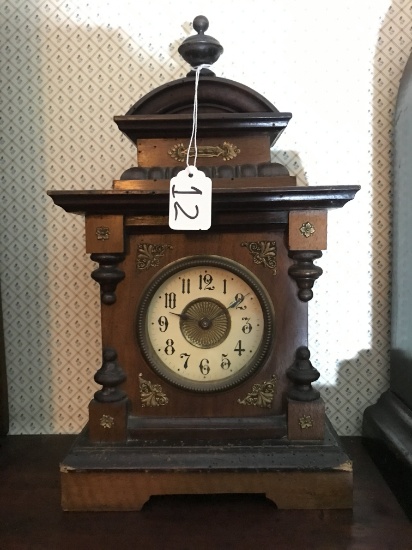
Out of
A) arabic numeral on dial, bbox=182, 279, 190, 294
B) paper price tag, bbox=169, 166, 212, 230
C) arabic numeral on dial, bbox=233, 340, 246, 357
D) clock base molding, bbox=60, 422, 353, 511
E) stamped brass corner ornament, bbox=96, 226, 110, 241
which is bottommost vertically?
clock base molding, bbox=60, 422, 353, 511

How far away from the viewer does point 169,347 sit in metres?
0.85

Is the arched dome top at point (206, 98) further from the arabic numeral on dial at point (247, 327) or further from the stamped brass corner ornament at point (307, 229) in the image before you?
the arabic numeral on dial at point (247, 327)

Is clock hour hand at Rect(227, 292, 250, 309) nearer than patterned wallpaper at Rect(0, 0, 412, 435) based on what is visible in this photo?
Yes

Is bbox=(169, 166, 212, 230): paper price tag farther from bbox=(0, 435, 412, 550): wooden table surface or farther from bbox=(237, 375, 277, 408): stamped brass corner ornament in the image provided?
bbox=(0, 435, 412, 550): wooden table surface

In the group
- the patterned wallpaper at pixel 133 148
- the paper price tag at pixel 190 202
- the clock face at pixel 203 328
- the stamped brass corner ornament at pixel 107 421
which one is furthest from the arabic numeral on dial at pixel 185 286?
the patterned wallpaper at pixel 133 148

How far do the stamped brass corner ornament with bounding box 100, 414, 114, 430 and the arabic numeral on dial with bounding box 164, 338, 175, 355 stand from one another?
130mm

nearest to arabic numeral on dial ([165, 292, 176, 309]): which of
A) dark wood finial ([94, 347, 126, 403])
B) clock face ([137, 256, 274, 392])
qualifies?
clock face ([137, 256, 274, 392])

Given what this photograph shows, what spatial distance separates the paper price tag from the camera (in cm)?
77

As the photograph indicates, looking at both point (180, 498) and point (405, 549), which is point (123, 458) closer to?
point (180, 498)

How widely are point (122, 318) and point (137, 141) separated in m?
0.29

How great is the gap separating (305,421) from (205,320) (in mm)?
215

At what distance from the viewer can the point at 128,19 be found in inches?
43.1

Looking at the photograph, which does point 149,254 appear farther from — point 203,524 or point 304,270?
point 203,524

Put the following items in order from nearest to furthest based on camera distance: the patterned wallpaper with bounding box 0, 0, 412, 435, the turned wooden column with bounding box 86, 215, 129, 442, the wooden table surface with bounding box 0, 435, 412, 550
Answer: the wooden table surface with bounding box 0, 435, 412, 550 → the turned wooden column with bounding box 86, 215, 129, 442 → the patterned wallpaper with bounding box 0, 0, 412, 435
